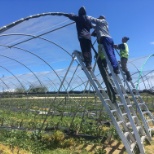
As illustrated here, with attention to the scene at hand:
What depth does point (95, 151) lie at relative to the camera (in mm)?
6180

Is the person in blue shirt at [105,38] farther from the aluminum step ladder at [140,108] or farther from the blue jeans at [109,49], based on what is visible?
the aluminum step ladder at [140,108]

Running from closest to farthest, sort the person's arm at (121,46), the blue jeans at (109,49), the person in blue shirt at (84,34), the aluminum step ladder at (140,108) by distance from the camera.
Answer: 1. the blue jeans at (109,49)
2. the person in blue shirt at (84,34)
3. the aluminum step ladder at (140,108)
4. the person's arm at (121,46)

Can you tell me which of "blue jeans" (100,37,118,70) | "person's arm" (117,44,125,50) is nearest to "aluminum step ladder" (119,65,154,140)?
"blue jeans" (100,37,118,70)

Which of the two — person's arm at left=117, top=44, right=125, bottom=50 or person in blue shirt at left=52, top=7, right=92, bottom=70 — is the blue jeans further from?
person's arm at left=117, top=44, right=125, bottom=50

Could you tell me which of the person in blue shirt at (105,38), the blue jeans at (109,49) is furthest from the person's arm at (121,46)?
the blue jeans at (109,49)

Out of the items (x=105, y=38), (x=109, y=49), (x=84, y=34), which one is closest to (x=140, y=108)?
(x=109, y=49)

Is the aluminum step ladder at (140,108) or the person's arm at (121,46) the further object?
the person's arm at (121,46)

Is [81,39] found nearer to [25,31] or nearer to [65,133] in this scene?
[65,133]

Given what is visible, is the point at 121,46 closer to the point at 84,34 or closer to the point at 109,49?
the point at 109,49

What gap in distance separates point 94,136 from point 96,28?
2569 millimetres

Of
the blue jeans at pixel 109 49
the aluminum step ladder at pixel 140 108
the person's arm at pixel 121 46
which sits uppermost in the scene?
the person's arm at pixel 121 46

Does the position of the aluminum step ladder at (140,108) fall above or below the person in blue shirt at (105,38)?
below

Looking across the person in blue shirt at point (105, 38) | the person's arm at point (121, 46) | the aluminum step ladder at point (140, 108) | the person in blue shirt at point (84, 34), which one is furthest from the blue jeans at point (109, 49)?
the person's arm at point (121, 46)

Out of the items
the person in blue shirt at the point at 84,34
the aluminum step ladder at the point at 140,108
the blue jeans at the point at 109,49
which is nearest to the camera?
the blue jeans at the point at 109,49
